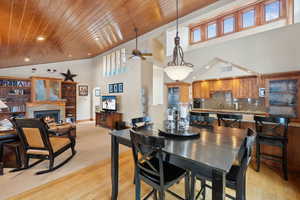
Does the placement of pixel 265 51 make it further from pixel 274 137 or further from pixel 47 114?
pixel 47 114

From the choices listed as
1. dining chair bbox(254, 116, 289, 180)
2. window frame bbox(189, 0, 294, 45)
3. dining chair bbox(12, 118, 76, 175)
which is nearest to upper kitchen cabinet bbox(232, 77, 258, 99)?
window frame bbox(189, 0, 294, 45)

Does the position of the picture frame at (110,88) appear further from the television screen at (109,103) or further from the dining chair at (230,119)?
the dining chair at (230,119)

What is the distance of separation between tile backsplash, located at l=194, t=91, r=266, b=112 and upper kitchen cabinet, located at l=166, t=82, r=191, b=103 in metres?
2.45

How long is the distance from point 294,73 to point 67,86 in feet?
27.6

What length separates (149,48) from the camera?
5449 mm

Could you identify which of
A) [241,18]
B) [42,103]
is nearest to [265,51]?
[241,18]

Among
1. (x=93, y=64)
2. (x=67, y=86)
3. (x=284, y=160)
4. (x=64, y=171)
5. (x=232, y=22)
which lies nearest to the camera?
(x=284, y=160)

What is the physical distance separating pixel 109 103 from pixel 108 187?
15.8 feet

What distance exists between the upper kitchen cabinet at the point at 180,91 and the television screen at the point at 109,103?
3.03 meters

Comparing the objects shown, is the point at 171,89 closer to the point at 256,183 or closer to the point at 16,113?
the point at 256,183

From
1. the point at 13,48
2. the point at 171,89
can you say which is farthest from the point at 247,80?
the point at 13,48

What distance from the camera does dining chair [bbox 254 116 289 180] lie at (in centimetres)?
224

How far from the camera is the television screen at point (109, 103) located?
6.35m

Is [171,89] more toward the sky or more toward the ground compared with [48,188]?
more toward the sky
